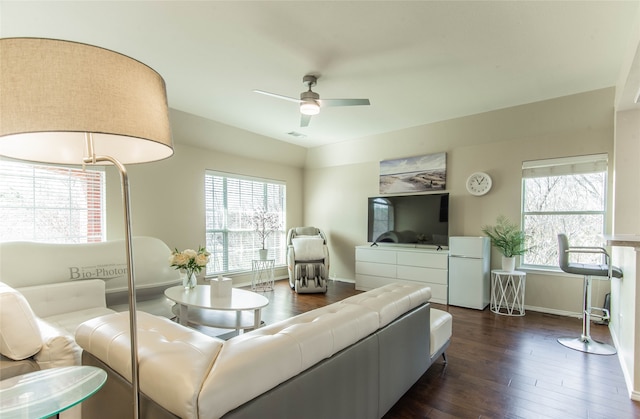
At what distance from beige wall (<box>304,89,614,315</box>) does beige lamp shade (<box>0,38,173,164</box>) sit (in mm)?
4770

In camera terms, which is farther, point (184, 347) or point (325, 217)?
point (325, 217)

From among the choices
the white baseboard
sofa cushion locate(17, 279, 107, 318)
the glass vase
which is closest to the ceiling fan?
the glass vase

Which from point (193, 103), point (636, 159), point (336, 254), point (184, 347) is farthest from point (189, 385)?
point (336, 254)

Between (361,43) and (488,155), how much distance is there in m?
2.98

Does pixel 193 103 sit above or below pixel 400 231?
above

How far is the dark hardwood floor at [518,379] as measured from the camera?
2.03m

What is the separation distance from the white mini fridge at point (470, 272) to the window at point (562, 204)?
2.17 ft

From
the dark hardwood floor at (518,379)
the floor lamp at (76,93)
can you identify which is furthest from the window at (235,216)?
the floor lamp at (76,93)

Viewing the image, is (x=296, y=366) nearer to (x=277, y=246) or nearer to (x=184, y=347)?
(x=184, y=347)

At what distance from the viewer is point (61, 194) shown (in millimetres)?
3742

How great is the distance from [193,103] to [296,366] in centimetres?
399

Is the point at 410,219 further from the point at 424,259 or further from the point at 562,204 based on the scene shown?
the point at 562,204

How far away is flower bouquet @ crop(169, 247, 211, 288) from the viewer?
3229 millimetres

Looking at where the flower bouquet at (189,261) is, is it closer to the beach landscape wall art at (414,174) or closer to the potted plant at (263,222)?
the potted plant at (263,222)
